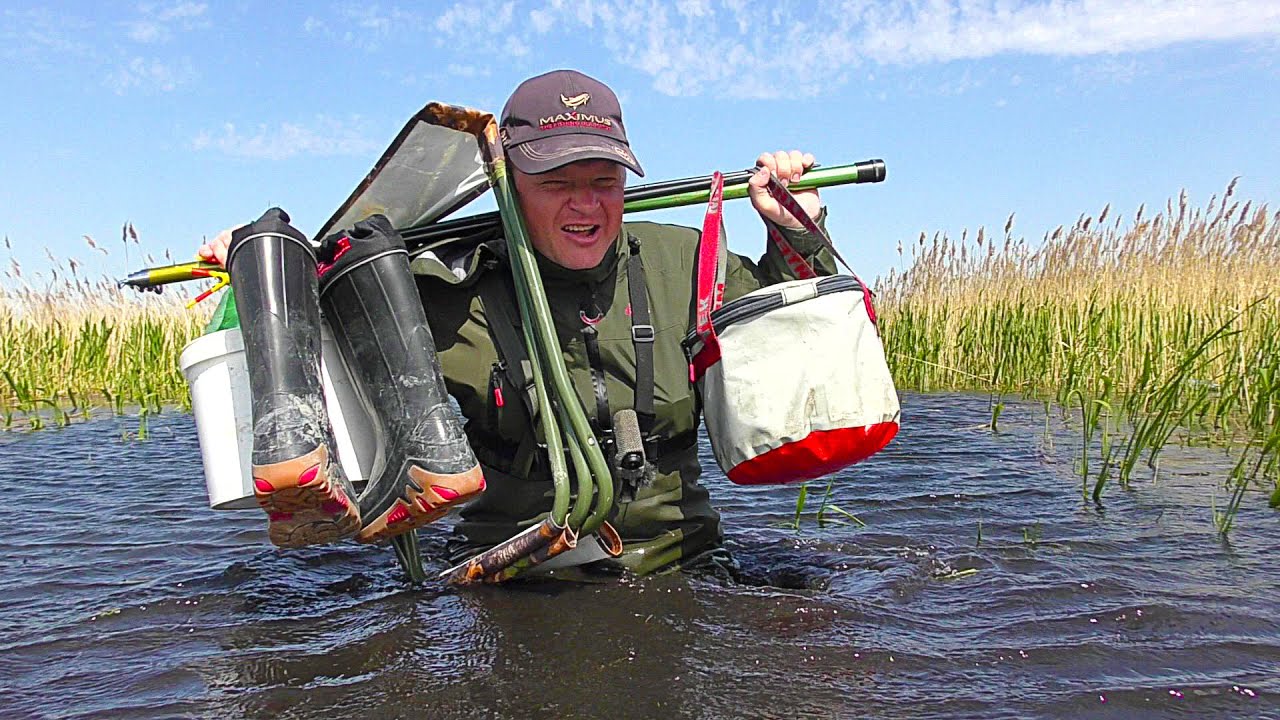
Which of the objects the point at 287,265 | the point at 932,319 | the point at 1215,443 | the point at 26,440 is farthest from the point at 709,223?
the point at 932,319

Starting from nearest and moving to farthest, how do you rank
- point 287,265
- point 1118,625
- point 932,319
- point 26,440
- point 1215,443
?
point 287,265 → point 1118,625 → point 1215,443 → point 26,440 → point 932,319

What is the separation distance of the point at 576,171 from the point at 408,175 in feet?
2.05

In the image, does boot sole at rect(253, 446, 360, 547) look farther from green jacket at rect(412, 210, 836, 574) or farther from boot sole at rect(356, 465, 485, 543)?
green jacket at rect(412, 210, 836, 574)

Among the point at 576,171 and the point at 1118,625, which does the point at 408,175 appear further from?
the point at 1118,625

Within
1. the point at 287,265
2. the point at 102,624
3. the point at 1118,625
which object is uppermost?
the point at 287,265

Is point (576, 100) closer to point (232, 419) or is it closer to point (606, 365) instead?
point (606, 365)

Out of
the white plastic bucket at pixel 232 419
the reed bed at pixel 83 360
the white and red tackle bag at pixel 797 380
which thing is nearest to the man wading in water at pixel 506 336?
the white plastic bucket at pixel 232 419

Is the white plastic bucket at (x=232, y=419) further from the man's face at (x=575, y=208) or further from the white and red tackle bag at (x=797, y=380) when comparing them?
the white and red tackle bag at (x=797, y=380)

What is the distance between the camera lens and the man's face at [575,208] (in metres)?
3.34

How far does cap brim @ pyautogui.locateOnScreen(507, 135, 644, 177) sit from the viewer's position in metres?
3.18

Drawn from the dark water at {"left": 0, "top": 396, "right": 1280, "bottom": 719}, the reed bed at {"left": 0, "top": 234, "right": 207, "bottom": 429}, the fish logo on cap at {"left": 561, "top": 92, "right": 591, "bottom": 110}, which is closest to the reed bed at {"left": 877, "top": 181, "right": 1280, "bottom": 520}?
the dark water at {"left": 0, "top": 396, "right": 1280, "bottom": 719}

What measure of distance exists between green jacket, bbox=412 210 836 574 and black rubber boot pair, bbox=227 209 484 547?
34 cm

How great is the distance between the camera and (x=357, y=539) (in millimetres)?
3045

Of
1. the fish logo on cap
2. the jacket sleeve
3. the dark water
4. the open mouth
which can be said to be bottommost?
the dark water
